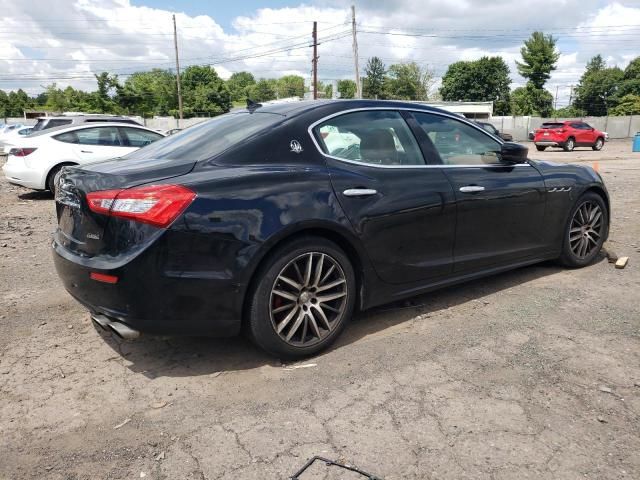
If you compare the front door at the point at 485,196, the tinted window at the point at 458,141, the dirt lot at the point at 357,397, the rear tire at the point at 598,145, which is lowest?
the dirt lot at the point at 357,397

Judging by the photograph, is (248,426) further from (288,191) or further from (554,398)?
(554,398)

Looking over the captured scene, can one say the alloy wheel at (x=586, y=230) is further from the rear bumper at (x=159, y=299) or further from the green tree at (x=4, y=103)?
the green tree at (x=4, y=103)

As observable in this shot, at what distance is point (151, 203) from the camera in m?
2.77

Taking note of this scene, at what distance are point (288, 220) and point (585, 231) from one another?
11.4 feet

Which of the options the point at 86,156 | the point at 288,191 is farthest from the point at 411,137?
the point at 86,156

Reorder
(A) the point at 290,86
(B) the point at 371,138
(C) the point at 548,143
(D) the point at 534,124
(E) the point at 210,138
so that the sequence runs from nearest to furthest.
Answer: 1. (E) the point at 210,138
2. (B) the point at 371,138
3. (C) the point at 548,143
4. (D) the point at 534,124
5. (A) the point at 290,86

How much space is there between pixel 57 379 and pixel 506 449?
253 centimetres

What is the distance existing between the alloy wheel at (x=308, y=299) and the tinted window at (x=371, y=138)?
30.4 inches

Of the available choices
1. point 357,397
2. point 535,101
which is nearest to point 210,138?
point 357,397

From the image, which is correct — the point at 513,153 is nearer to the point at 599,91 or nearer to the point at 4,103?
the point at 599,91

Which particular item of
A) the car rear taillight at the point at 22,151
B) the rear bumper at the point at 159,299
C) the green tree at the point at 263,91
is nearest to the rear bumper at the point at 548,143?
the car rear taillight at the point at 22,151

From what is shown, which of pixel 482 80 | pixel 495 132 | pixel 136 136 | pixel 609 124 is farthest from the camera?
pixel 482 80

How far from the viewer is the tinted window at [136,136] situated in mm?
10992

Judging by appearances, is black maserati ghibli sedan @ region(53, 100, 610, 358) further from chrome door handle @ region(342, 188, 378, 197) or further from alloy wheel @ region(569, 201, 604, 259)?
alloy wheel @ region(569, 201, 604, 259)
